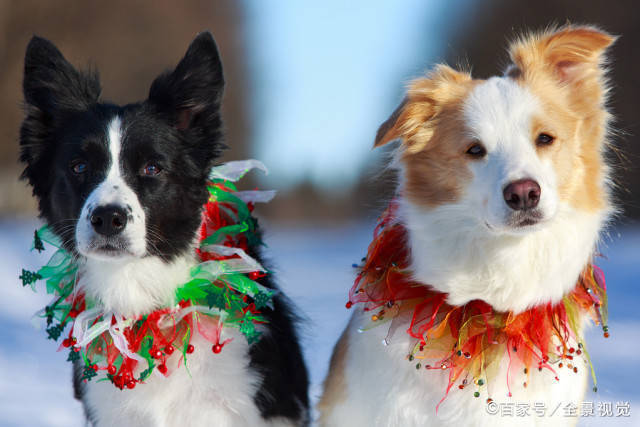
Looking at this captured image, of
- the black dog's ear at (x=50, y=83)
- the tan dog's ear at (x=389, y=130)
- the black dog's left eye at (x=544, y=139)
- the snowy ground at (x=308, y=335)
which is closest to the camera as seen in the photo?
the black dog's left eye at (x=544, y=139)

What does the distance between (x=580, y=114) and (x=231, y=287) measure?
1435 mm

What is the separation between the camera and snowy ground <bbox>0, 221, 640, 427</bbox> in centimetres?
304

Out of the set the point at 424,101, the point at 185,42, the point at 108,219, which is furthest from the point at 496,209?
the point at 185,42

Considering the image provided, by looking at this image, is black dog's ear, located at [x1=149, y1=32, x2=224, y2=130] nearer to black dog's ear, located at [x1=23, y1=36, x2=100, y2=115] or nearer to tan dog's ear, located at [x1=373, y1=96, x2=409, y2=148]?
black dog's ear, located at [x1=23, y1=36, x2=100, y2=115]

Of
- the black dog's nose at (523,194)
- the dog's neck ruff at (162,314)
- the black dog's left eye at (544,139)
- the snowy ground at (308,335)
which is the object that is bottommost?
the snowy ground at (308,335)

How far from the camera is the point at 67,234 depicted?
2.18 meters

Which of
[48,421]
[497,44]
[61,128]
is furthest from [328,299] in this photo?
[497,44]

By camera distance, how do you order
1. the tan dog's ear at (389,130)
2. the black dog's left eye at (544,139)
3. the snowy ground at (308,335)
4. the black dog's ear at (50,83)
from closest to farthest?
the black dog's left eye at (544,139) → the tan dog's ear at (389,130) → the black dog's ear at (50,83) → the snowy ground at (308,335)

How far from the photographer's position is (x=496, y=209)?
1780 millimetres

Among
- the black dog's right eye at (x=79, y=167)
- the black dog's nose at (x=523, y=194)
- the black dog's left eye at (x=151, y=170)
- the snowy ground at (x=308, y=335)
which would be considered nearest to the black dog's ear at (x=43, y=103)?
the black dog's right eye at (x=79, y=167)

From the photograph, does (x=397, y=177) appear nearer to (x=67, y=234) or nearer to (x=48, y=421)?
(x=67, y=234)

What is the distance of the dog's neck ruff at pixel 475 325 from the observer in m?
1.95

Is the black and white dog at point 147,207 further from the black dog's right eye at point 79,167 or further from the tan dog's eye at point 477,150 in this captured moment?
the tan dog's eye at point 477,150

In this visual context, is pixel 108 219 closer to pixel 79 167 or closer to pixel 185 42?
pixel 79 167
